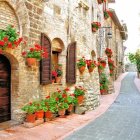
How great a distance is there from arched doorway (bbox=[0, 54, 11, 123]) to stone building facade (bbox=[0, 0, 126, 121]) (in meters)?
0.12

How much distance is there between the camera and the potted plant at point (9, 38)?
7.62 m

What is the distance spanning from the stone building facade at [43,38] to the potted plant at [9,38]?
9.4 inches

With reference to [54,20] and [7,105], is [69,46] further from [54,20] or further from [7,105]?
[7,105]

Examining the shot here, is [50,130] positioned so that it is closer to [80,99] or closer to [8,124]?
[8,124]

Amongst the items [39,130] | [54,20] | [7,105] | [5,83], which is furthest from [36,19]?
[39,130]

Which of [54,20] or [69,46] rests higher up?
[54,20]

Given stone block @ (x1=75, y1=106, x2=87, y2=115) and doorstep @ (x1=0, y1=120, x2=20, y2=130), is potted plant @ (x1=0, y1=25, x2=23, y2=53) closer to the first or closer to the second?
doorstep @ (x1=0, y1=120, x2=20, y2=130)

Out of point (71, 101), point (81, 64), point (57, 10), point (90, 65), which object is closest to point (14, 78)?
point (71, 101)

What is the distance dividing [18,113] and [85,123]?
257cm

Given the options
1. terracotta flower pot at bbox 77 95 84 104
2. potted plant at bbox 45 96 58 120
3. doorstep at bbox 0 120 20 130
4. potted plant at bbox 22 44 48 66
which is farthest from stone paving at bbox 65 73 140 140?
potted plant at bbox 22 44 48 66

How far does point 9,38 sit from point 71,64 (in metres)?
4.92

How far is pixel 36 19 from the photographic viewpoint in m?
9.69

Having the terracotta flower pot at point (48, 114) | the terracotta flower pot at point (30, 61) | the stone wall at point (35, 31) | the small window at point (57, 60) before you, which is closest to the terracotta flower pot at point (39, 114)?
the terracotta flower pot at point (48, 114)

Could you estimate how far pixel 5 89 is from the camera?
8969mm
